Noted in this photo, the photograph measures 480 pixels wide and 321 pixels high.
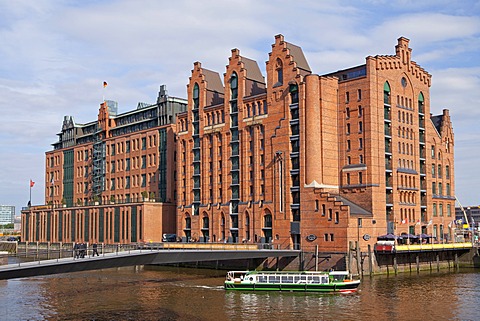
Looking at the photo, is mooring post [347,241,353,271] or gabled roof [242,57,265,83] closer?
mooring post [347,241,353,271]

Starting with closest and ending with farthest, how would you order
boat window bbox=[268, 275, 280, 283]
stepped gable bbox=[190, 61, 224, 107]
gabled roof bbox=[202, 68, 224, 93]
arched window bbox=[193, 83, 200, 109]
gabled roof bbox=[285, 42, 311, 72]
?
boat window bbox=[268, 275, 280, 283]
gabled roof bbox=[285, 42, 311, 72]
stepped gable bbox=[190, 61, 224, 107]
arched window bbox=[193, 83, 200, 109]
gabled roof bbox=[202, 68, 224, 93]

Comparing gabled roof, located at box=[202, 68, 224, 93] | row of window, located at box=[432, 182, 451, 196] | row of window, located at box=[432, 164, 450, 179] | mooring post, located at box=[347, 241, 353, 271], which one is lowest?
mooring post, located at box=[347, 241, 353, 271]

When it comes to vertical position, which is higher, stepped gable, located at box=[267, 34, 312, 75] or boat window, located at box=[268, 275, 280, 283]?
stepped gable, located at box=[267, 34, 312, 75]

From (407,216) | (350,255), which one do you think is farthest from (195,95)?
(350,255)

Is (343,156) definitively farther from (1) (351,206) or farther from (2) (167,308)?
(2) (167,308)

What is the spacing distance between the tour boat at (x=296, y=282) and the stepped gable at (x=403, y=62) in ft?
129

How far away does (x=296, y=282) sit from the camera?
7706 centimetres

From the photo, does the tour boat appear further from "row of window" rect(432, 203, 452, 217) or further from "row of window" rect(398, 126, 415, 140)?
"row of window" rect(432, 203, 452, 217)

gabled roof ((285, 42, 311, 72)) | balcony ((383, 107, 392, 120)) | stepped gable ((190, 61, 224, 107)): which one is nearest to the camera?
balcony ((383, 107, 392, 120))

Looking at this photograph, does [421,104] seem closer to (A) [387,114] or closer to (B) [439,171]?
(A) [387,114]

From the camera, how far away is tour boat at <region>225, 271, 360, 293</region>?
74.8 m

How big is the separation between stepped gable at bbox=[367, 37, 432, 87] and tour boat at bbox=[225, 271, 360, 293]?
39.2 m

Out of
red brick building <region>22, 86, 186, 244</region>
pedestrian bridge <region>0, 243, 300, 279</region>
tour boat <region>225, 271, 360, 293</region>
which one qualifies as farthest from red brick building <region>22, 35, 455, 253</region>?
tour boat <region>225, 271, 360, 293</region>

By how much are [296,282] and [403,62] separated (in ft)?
162
